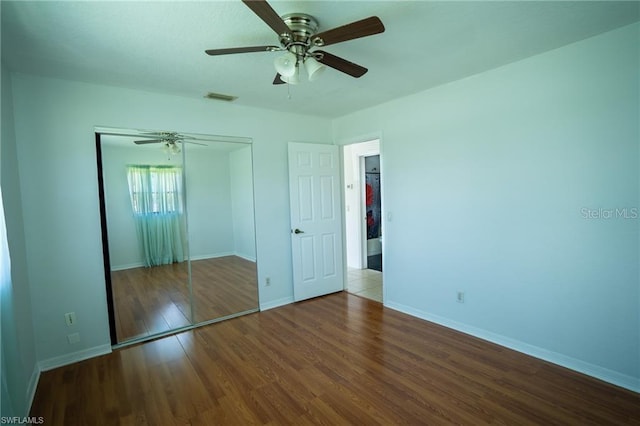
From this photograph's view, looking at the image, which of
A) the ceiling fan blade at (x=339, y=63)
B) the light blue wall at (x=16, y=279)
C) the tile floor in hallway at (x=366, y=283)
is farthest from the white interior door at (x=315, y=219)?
the light blue wall at (x=16, y=279)

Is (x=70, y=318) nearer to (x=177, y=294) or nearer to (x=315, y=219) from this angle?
(x=177, y=294)

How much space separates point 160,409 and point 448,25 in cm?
322

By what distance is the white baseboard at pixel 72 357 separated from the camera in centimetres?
257

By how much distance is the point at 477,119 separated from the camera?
9.28 ft

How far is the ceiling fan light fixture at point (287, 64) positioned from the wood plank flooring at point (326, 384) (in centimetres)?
219

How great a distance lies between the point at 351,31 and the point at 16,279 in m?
2.85

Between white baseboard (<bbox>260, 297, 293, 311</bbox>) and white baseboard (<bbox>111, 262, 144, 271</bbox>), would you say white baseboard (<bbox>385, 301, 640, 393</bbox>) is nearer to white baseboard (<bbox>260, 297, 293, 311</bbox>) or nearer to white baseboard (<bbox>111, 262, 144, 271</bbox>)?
white baseboard (<bbox>260, 297, 293, 311</bbox>)

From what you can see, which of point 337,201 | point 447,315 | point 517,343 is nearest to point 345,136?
point 337,201

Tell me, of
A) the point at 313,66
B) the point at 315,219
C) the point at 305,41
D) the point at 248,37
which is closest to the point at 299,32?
the point at 305,41

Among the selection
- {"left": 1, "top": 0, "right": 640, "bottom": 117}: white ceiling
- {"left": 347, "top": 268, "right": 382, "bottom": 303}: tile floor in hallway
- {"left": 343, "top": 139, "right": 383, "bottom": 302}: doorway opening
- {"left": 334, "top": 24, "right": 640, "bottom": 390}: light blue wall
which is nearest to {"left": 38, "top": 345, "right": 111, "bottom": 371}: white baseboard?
{"left": 1, "top": 0, "right": 640, "bottom": 117}: white ceiling

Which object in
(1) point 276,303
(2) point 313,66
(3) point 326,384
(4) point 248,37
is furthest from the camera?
(1) point 276,303

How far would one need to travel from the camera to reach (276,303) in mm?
3922

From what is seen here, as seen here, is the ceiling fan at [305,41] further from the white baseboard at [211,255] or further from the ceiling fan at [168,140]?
the white baseboard at [211,255]

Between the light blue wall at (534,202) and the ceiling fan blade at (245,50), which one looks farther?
the light blue wall at (534,202)
